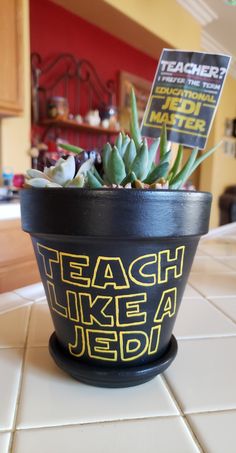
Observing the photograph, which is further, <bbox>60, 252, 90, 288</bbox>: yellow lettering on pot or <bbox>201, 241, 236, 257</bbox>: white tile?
<bbox>201, 241, 236, 257</bbox>: white tile

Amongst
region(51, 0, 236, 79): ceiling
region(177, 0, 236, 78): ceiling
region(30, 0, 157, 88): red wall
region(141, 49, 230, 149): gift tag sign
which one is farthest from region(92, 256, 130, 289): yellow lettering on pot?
region(177, 0, 236, 78): ceiling

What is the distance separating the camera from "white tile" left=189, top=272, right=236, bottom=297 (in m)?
0.68

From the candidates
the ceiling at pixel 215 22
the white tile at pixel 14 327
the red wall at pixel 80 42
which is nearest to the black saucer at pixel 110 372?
the white tile at pixel 14 327

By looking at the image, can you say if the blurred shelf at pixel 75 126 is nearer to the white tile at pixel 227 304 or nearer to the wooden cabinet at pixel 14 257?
the wooden cabinet at pixel 14 257

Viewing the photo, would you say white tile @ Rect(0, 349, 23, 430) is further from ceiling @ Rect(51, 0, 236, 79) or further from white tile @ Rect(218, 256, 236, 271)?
ceiling @ Rect(51, 0, 236, 79)

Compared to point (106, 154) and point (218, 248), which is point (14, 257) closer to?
point (218, 248)

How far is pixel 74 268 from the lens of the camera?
0.33 meters

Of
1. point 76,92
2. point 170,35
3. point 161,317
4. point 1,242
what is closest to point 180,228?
point 161,317

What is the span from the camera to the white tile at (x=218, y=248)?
1.01 metres

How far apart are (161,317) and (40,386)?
0.49ft

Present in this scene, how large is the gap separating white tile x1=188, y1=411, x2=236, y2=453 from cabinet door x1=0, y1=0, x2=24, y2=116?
2.13 metres

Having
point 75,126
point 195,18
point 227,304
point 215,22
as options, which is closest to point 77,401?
point 227,304

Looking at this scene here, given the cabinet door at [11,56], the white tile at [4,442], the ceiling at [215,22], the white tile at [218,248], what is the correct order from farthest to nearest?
1. the ceiling at [215,22]
2. the cabinet door at [11,56]
3. the white tile at [218,248]
4. the white tile at [4,442]

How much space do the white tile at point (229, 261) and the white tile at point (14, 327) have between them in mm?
536
